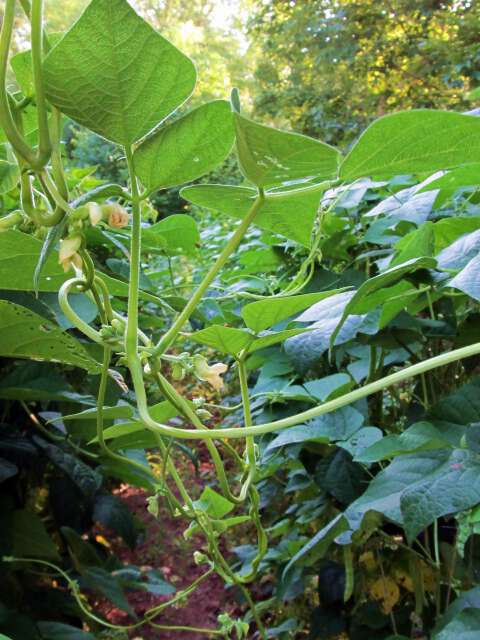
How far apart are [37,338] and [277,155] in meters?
0.28

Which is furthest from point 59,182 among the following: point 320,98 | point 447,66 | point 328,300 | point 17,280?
point 320,98

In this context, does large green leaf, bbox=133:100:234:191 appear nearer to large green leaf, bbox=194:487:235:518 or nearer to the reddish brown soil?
large green leaf, bbox=194:487:235:518

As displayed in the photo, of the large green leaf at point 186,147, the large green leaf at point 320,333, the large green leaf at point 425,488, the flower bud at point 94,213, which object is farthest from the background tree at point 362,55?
the flower bud at point 94,213

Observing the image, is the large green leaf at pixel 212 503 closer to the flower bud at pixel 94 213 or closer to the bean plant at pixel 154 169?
the bean plant at pixel 154 169

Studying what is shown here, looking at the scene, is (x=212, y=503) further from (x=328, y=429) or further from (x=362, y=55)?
(x=362, y=55)

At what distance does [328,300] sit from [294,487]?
541mm

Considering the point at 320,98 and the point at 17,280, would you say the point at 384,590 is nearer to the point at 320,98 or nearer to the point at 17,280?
the point at 17,280

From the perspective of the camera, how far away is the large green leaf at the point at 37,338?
20.5 inches

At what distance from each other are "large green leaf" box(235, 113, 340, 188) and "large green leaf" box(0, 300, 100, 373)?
222 mm

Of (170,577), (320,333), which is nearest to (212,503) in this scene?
(320,333)

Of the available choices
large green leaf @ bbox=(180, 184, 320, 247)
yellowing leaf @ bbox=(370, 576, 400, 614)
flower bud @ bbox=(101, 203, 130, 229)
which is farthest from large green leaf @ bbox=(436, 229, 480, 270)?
yellowing leaf @ bbox=(370, 576, 400, 614)

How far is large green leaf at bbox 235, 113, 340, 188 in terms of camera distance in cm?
36

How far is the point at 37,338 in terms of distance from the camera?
1.77 feet

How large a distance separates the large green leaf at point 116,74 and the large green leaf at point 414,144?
0.12m
